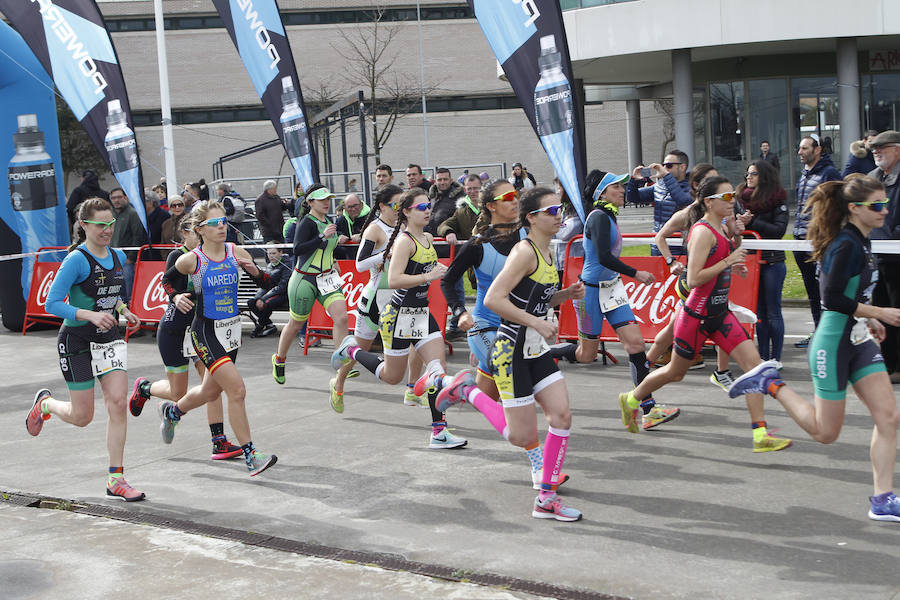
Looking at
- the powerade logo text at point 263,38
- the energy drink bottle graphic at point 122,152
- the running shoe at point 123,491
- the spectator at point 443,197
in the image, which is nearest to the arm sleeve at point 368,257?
the running shoe at point 123,491

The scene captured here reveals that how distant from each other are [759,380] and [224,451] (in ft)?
12.6

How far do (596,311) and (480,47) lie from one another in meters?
47.7

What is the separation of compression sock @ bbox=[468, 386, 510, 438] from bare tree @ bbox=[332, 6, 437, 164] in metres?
45.4

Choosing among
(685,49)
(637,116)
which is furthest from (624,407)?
(637,116)

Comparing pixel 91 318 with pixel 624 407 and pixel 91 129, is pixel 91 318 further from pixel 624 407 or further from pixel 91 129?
pixel 91 129

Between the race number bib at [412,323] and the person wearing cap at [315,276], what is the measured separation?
2293mm

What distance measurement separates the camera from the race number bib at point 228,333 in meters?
6.88

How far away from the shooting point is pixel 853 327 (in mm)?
5223

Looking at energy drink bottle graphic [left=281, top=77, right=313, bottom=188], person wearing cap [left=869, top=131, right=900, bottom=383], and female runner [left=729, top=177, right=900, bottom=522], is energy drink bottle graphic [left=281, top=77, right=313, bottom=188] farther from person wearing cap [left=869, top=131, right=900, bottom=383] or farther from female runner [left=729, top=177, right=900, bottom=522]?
female runner [left=729, top=177, right=900, bottom=522]

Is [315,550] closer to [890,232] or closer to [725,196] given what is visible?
[725,196]

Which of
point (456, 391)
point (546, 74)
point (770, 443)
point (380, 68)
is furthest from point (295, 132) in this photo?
point (380, 68)

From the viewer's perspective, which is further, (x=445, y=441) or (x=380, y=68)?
(x=380, y=68)

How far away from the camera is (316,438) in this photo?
788cm

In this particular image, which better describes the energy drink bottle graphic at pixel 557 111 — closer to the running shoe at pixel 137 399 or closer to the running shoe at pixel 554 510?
the running shoe at pixel 137 399
